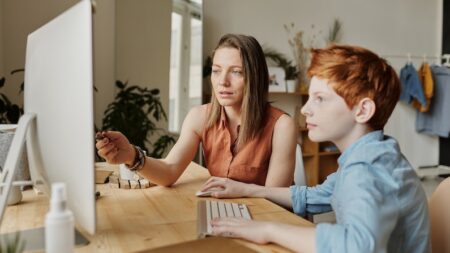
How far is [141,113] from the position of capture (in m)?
3.21

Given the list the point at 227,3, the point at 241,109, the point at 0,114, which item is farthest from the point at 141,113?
the point at 241,109

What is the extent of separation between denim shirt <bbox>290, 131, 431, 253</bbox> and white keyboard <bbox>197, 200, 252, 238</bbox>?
26cm

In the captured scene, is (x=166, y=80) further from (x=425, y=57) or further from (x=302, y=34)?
(x=425, y=57)

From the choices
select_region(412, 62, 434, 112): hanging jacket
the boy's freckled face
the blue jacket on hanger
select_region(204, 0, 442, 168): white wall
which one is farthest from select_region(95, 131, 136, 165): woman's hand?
select_region(412, 62, 434, 112): hanging jacket

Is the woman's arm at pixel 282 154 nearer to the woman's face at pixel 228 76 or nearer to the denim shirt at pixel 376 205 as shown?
the woman's face at pixel 228 76

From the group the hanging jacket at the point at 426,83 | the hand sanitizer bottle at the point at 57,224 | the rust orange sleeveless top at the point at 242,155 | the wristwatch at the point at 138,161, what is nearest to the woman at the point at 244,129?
the rust orange sleeveless top at the point at 242,155

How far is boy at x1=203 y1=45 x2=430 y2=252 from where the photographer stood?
77 centimetres

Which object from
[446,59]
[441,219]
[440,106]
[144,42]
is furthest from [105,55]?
[446,59]

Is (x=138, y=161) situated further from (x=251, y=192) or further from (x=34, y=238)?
(x=34, y=238)

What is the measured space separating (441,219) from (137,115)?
2.50m

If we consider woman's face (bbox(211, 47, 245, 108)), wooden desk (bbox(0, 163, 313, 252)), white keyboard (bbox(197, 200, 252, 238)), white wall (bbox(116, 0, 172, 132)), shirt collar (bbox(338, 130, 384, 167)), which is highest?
white wall (bbox(116, 0, 172, 132))

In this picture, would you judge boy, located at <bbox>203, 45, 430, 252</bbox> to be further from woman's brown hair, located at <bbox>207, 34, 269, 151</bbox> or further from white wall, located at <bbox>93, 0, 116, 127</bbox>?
white wall, located at <bbox>93, 0, 116, 127</bbox>

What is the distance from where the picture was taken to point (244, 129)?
1.62 meters

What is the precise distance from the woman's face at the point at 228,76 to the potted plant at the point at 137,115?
161cm
